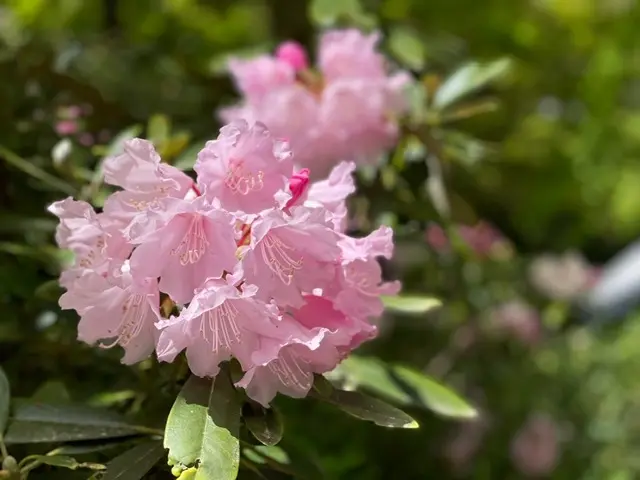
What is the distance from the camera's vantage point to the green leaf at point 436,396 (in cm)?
64

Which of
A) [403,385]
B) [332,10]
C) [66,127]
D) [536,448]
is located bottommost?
[536,448]

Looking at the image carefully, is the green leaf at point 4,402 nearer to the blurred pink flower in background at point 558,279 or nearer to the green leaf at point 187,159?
the green leaf at point 187,159

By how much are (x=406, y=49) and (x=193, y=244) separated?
1.84 feet

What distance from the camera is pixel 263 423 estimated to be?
479 mm

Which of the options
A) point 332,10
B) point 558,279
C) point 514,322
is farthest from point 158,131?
point 558,279

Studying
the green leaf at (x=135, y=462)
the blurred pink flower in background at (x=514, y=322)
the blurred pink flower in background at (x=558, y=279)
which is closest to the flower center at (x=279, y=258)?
the green leaf at (x=135, y=462)

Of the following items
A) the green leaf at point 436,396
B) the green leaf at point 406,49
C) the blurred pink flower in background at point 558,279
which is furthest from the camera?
the blurred pink flower in background at point 558,279

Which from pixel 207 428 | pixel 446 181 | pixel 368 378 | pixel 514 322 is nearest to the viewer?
pixel 207 428

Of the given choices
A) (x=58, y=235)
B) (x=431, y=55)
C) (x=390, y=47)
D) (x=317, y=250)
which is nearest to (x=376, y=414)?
(x=317, y=250)

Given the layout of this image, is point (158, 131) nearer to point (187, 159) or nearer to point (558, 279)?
point (187, 159)

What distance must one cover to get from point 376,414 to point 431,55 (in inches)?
29.9

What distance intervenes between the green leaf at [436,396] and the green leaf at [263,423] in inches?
8.3

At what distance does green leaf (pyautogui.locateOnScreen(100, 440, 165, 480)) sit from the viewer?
449 mm

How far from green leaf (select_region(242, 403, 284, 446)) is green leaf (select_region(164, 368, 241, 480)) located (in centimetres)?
2
